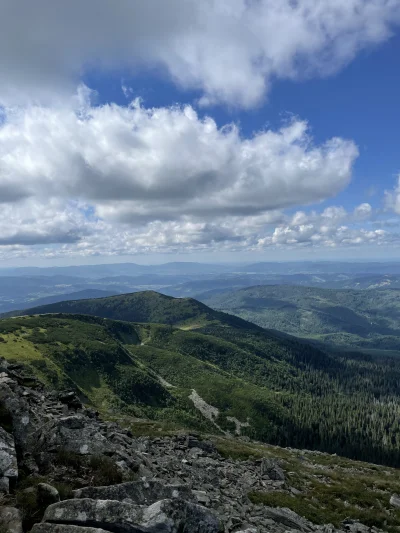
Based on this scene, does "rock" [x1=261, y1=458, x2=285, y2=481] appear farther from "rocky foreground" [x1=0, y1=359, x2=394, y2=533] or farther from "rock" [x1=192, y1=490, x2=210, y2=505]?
"rock" [x1=192, y1=490, x2=210, y2=505]

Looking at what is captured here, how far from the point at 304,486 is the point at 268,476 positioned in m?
4.36

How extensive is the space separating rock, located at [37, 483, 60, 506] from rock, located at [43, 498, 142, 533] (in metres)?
1.40

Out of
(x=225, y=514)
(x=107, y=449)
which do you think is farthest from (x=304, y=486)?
(x=107, y=449)

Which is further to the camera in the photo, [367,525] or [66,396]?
[66,396]

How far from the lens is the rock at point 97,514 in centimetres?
1336

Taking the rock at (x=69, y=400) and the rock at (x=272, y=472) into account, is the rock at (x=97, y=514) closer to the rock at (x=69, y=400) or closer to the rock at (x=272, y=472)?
the rock at (x=272, y=472)

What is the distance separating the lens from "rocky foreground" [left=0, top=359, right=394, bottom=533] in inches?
536

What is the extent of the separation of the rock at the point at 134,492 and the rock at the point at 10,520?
295 cm

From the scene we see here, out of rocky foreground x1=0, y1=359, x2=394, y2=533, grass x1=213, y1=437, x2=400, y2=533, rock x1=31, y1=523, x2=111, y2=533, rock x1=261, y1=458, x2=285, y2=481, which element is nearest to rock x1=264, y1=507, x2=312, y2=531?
rocky foreground x1=0, y1=359, x2=394, y2=533

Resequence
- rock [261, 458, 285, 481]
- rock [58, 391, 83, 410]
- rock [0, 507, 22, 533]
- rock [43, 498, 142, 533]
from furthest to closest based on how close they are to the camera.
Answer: rock [58, 391, 83, 410] → rock [261, 458, 285, 481] → rock [43, 498, 142, 533] → rock [0, 507, 22, 533]

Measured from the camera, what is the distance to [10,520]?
509 inches

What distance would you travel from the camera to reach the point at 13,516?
43.1 ft

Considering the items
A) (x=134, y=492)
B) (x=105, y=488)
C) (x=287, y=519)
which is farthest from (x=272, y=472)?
(x=105, y=488)

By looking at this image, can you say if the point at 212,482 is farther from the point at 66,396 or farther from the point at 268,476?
the point at 66,396
